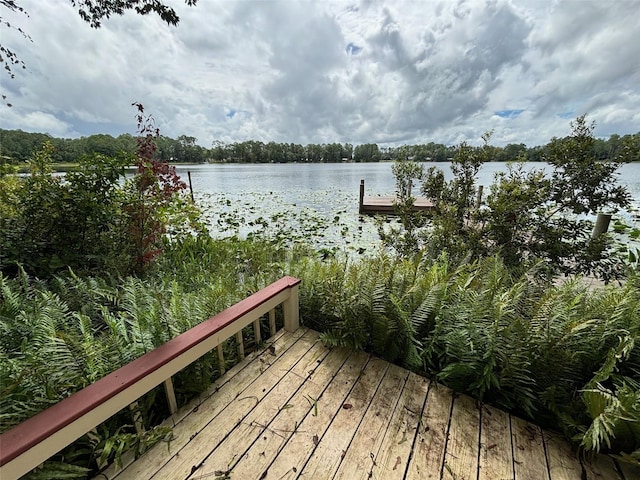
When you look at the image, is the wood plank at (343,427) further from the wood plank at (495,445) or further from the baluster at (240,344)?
the baluster at (240,344)

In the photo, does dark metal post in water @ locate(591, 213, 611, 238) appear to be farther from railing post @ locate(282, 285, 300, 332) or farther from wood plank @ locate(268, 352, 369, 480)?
railing post @ locate(282, 285, 300, 332)

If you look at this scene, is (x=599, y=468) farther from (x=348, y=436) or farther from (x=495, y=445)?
(x=348, y=436)

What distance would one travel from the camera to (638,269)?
2.62 metres

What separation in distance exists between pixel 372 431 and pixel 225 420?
869mm

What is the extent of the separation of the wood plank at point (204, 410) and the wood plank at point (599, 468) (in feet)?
6.16

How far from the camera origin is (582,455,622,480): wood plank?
52.7 inches

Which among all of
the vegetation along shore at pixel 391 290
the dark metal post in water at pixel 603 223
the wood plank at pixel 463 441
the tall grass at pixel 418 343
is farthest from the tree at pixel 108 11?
the dark metal post in water at pixel 603 223

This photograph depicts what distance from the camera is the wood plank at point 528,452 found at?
1.35m

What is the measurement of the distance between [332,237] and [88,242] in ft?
15.9

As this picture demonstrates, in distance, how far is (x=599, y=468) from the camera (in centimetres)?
138

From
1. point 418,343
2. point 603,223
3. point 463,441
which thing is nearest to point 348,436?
point 463,441

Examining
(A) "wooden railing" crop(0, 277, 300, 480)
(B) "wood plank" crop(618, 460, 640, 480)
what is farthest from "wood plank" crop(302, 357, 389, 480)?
(B) "wood plank" crop(618, 460, 640, 480)

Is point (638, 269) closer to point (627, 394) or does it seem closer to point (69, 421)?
point (627, 394)

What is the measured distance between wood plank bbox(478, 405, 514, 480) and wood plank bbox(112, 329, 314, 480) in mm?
1416
